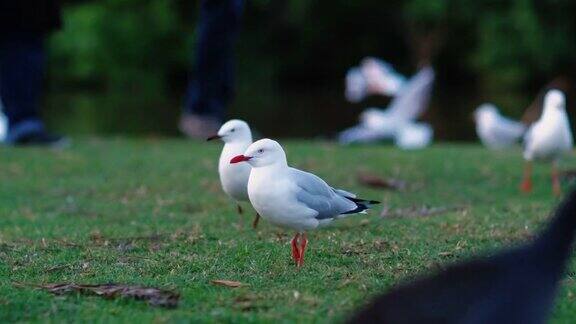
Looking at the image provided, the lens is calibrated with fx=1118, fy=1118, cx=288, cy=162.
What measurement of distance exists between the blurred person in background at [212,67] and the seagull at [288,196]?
604cm

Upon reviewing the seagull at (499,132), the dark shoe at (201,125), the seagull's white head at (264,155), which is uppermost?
the seagull's white head at (264,155)

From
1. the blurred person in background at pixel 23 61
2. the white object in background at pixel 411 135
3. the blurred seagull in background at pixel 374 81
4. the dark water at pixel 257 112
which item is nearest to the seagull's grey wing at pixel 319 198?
the blurred person in background at pixel 23 61

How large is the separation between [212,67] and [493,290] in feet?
28.1

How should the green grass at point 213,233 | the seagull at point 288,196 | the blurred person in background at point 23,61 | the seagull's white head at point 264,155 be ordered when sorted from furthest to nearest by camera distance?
the blurred person in background at point 23,61 < the seagull's white head at point 264,155 < the seagull at point 288,196 < the green grass at point 213,233

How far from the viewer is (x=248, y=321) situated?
4.38m

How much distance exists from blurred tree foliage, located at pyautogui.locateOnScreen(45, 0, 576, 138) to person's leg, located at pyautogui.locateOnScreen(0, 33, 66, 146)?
1667 centimetres

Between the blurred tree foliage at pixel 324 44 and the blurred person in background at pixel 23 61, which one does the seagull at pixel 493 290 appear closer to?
the blurred person in background at pixel 23 61

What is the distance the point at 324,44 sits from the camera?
37375mm

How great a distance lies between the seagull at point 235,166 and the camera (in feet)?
21.7

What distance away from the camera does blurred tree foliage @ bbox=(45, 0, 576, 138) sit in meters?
29.0

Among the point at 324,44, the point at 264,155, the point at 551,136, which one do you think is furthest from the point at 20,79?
the point at 324,44

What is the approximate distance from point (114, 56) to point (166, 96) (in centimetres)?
210

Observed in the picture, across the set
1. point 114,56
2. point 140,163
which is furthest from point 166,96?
point 140,163

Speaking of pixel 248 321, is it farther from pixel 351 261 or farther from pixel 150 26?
pixel 150 26
